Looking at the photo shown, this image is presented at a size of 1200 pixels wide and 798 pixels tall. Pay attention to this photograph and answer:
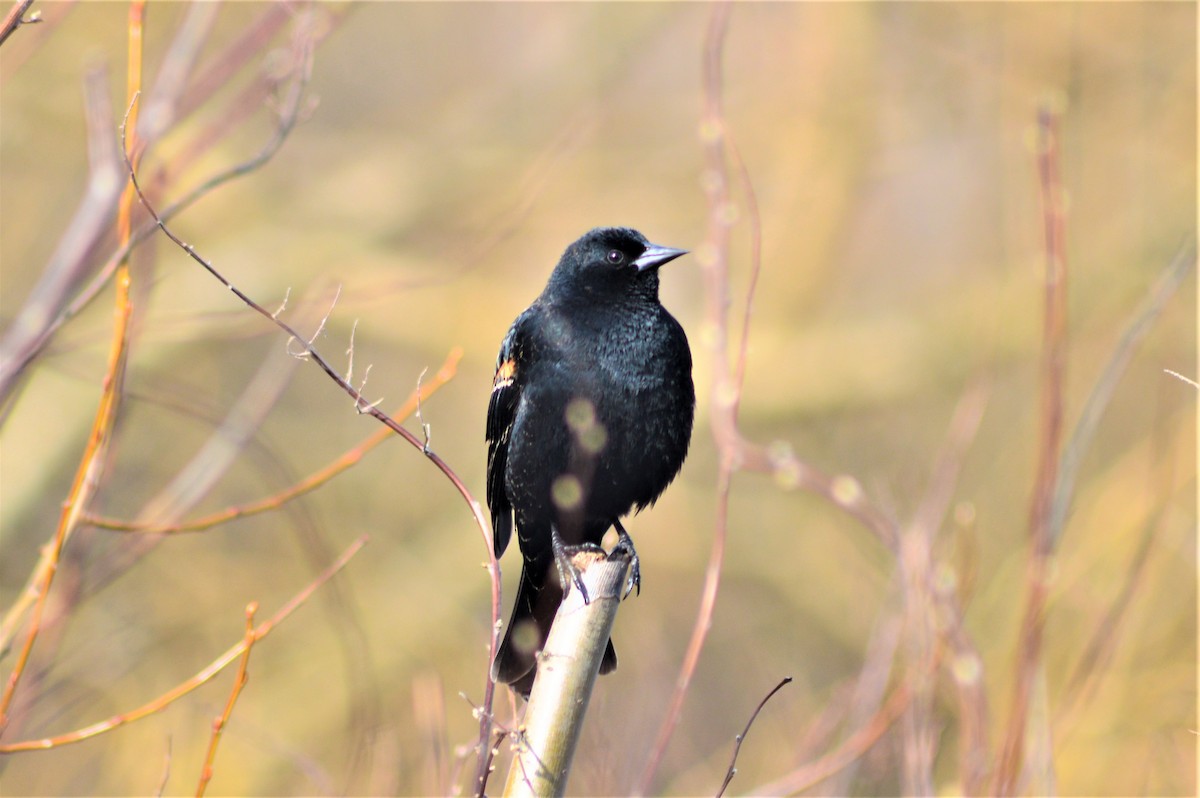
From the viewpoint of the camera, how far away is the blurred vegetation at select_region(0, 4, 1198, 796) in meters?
5.94

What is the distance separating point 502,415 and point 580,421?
0.34 meters

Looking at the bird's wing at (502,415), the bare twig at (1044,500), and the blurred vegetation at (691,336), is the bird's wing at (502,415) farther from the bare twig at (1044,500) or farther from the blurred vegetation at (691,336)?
the blurred vegetation at (691,336)

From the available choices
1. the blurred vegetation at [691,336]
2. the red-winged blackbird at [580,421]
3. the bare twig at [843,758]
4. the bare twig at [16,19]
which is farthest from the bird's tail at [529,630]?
the blurred vegetation at [691,336]

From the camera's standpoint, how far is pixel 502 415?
130 inches

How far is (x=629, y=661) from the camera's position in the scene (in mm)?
7500

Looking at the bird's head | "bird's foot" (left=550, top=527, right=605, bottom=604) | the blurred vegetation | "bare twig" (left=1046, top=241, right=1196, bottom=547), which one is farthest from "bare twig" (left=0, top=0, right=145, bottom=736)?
the blurred vegetation

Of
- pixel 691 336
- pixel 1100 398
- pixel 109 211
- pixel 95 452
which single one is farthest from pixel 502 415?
pixel 691 336

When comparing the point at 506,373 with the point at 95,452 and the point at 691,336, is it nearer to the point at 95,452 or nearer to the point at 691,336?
the point at 95,452

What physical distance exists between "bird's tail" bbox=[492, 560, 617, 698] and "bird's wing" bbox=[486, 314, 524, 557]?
A: 210 millimetres

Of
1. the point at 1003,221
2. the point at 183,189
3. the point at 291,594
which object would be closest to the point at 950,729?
the point at 1003,221

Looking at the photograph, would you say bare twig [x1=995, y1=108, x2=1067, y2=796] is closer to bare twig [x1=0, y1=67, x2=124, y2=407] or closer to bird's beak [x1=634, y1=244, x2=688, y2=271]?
bird's beak [x1=634, y1=244, x2=688, y2=271]

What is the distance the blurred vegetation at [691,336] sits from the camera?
5941 mm

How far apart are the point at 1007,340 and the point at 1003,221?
155cm

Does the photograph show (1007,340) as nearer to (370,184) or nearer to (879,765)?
(879,765)
